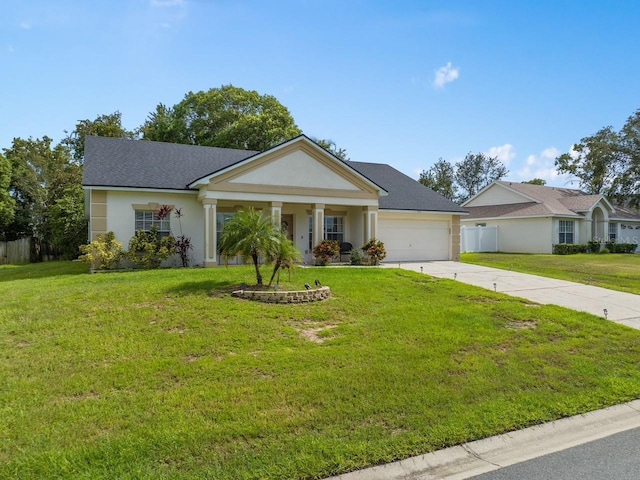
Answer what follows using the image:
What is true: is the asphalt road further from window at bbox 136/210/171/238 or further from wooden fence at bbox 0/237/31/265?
wooden fence at bbox 0/237/31/265

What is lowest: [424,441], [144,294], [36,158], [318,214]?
[424,441]

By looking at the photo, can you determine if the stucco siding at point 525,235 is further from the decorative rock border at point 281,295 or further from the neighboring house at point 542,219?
the decorative rock border at point 281,295

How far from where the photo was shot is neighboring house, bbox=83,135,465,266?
16.0 metres

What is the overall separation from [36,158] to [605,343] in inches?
1472

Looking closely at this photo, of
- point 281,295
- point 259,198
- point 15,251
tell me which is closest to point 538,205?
point 259,198

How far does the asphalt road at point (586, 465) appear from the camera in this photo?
3697mm

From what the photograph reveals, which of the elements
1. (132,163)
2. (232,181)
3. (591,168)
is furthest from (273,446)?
(591,168)

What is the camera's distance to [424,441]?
13.5 ft

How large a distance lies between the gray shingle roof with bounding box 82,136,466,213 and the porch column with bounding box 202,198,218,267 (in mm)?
1491

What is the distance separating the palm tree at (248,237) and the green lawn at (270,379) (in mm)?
1090

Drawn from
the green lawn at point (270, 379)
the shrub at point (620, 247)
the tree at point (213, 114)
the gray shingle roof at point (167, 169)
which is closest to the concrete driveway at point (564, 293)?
the green lawn at point (270, 379)

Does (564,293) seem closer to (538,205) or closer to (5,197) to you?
(538,205)

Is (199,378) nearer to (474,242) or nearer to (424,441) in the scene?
(424,441)

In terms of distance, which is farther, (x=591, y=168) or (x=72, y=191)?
(x=591, y=168)
